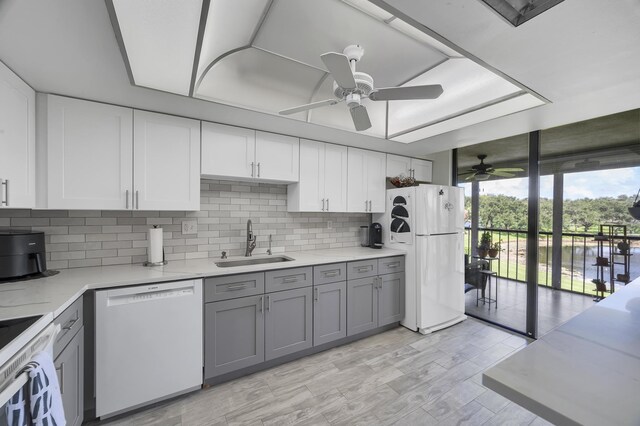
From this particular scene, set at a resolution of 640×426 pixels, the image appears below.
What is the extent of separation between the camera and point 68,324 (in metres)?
1.46

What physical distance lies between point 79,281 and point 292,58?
7.12 feet

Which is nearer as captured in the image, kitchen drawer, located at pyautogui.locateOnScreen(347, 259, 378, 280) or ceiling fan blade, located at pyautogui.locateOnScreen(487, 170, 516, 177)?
kitchen drawer, located at pyautogui.locateOnScreen(347, 259, 378, 280)

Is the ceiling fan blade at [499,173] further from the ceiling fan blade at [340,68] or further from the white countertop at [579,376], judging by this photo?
the ceiling fan blade at [340,68]

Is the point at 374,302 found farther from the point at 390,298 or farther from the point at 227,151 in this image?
the point at 227,151

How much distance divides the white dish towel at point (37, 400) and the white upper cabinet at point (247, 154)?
1644mm

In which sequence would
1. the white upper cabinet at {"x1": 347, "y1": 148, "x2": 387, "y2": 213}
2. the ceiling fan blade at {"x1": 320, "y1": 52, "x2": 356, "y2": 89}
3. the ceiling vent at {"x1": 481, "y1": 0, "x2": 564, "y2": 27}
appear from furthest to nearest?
the white upper cabinet at {"x1": 347, "y1": 148, "x2": 387, "y2": 213} → the ceiling fan blade at {"x1": 320, "y1": 52, "x2": 356, "y2": 89} → the ceiling vent at {"x1": 481, "y1": 0, "x2": 564, "y2": 27}

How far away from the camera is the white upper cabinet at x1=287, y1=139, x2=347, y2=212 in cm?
289

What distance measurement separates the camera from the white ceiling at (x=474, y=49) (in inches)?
44.3

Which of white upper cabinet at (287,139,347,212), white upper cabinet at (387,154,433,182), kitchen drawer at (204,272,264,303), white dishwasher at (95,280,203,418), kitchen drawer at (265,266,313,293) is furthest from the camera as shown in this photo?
white upper cabinet at (387,154,433,182)

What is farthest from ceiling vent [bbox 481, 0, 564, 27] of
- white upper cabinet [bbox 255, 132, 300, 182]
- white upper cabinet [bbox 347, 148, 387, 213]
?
white upper cabinet [bbox 347, 148, 387, 213]

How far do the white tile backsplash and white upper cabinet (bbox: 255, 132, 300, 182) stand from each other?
339mm

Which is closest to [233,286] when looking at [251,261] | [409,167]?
[251,261]

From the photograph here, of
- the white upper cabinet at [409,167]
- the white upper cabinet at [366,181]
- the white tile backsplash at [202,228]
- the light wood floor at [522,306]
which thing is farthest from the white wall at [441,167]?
the light wood floor at [522,306]

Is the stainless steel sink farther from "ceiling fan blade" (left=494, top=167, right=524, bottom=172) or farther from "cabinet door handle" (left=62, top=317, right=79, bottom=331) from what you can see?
"ceiling fan blade" (left=494, top=167, right=524, bottom=172)
